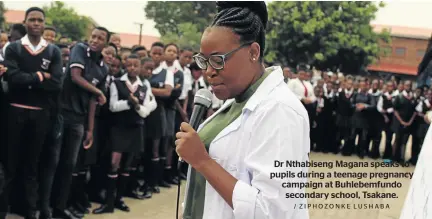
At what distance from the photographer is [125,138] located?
577 cm

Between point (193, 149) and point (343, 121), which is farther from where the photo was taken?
point (343, 121)

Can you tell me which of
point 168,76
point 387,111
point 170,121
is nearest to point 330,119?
point 387,111

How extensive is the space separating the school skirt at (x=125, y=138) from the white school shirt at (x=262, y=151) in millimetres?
4033

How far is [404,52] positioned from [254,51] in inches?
1837

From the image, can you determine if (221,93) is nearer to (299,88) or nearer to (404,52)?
(299,88)

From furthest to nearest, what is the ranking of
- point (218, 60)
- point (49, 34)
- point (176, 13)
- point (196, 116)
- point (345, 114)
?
point (176, 13) < point (345, 114) < point (49, 34) < point (196, 116) < point (218, 60)

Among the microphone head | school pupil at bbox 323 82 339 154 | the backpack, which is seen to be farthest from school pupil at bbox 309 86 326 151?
the microphone head

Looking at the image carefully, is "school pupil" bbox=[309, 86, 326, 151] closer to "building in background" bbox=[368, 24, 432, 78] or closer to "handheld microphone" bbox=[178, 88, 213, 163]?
"handheld microphone" bbox=[178, 88, 213, 163]

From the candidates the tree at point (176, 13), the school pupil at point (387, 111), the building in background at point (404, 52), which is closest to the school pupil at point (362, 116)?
the school pupil at point (387, 111)

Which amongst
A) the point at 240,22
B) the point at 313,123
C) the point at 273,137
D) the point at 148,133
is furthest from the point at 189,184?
the point at 313,123

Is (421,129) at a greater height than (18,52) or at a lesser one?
lesser

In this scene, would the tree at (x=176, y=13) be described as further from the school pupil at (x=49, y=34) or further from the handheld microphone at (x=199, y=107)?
the handheld microphone at (x=199, y=107)

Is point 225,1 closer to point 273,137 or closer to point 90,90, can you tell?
point 273,137

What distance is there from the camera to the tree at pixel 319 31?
88.6 ft
